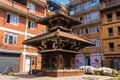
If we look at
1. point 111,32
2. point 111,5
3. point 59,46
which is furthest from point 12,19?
point 111,5

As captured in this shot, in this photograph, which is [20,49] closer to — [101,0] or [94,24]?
[94,24]

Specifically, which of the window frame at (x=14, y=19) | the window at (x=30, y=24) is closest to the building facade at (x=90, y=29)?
the window at (x=30, y=24)

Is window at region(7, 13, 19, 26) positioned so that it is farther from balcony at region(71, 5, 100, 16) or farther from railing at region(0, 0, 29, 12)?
balcony at region(71, 5, 100, 16)

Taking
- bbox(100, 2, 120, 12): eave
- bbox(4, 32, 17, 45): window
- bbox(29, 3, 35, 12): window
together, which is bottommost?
bbox(4, 32, 17, 45): window

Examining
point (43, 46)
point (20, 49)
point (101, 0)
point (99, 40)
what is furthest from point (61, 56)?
point (101, 0)

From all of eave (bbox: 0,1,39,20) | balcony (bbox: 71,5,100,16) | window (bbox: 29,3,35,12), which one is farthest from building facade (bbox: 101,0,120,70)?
eave (bbox: 0,1,39,20)

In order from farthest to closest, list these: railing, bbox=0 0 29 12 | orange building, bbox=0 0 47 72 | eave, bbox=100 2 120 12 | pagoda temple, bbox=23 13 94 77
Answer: eave, bbox=100 2 120 12, railing, bbox=0 0 29 12, orange building, bbox=0 0 47 72, pagoda temple, bbox=23 13 94 77

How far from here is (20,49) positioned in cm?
2581

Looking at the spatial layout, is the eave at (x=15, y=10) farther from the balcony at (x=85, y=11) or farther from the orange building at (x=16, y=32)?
the balcony at (x=85, y=11)

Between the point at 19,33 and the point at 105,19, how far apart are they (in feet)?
60.2

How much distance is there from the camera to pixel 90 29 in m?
→ 36.6

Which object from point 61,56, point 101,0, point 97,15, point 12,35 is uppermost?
point 101,0

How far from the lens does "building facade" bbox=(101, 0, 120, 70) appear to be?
31.4m

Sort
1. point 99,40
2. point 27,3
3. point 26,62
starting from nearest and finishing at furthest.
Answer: point 26,62, point 27,3, point 99,40
